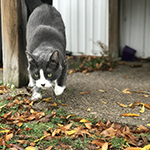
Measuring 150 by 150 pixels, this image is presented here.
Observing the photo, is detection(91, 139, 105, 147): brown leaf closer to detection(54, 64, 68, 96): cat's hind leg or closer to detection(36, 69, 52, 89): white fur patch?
detection(36, 69, 52, 89): white fur patch

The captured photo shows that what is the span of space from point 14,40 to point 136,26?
4.08 m

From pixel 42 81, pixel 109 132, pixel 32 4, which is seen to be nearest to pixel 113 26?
pixel 32 4

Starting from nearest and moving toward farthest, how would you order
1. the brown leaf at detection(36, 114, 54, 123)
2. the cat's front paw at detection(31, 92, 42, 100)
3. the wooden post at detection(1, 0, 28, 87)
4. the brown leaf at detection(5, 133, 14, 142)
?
the brown leaf at detection(5, 133, 14, 142)
the brown leaf at detection(36, 114, 54, 123)
the cat's front paw at detection(31, 92, 42, 100)
the wooden post at detection(1, 0, 28, 87)

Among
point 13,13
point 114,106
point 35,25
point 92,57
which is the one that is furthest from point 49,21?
point 92,57

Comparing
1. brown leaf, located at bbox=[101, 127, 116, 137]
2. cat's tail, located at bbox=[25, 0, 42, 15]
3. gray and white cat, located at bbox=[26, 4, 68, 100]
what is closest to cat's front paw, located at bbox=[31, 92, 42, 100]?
gray and white cat, located at bbox=[26, 4, 68, 100]

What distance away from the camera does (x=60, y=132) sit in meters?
2.41

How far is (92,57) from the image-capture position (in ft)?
20.0

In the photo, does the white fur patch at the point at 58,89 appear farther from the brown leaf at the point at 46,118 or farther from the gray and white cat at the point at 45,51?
the brown leaf at the point at 46,118

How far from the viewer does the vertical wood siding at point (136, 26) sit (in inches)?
253

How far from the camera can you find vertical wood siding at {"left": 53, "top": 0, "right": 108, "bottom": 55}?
19.9 feet

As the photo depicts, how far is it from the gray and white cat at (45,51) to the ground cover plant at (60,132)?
37cm

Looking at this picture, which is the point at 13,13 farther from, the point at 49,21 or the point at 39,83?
the point at 39,83

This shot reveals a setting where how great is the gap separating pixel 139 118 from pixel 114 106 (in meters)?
0.40

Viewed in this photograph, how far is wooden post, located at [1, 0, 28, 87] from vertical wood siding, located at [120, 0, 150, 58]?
3.77 metres
